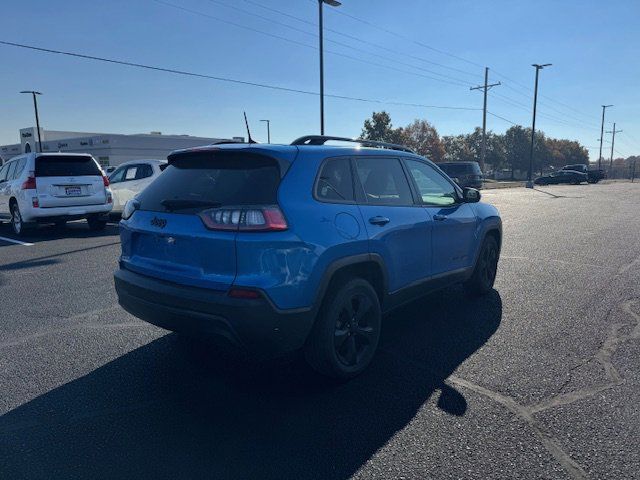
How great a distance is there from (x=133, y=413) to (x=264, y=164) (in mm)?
1834

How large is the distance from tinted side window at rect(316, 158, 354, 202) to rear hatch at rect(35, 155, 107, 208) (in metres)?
9.05

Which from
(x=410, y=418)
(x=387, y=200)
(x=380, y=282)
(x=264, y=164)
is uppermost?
(x=264, y=164)

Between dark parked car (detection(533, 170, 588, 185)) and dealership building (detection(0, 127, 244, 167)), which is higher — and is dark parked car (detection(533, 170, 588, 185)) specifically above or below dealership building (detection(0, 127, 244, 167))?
below

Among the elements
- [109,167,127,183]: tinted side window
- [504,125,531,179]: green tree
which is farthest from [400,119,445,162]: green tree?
[109,167,127,183]: tinted side window

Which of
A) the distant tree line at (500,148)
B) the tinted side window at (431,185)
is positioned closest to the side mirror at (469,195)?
the tinted side window at (431,185)

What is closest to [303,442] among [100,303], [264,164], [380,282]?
[380,282]

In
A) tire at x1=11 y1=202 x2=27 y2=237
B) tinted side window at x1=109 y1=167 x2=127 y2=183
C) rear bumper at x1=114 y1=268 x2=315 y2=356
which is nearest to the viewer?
rear bumper at x1=114 y1=268 x2=315 y2=356

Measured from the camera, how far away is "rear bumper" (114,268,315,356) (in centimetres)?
294

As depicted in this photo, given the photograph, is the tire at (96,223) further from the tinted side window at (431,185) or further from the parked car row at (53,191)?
the tinted side window at (431,185)

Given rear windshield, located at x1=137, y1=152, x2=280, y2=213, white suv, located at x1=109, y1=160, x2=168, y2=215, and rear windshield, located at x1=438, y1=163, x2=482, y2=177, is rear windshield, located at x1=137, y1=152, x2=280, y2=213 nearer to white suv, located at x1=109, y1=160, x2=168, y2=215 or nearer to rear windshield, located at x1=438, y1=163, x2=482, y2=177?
white suv, located at x1=109, y1=160, x2=168, y2=215

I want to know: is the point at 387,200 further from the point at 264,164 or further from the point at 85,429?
the point at 85,429

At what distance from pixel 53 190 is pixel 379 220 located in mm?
9321

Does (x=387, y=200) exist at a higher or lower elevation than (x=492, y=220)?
higher

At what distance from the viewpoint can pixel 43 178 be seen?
412 inches
